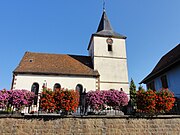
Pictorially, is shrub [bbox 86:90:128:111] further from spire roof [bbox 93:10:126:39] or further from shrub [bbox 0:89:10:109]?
spire roof [bbox 93:10:126:39]

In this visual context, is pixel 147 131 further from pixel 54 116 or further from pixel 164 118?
pixel 54 116

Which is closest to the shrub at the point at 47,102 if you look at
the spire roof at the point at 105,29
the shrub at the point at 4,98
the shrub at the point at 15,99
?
the shrub at the point at 15,99

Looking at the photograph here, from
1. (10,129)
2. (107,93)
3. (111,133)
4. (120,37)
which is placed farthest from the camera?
(120,37)

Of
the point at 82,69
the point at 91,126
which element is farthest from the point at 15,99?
the point at 82,69

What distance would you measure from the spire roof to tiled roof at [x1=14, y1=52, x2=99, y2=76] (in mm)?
4812

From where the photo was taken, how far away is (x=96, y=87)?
19.6m

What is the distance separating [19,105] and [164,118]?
897 cm

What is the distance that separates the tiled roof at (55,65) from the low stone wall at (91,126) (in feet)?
37.0

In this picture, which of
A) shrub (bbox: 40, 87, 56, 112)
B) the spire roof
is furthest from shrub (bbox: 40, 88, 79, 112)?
the spire roof

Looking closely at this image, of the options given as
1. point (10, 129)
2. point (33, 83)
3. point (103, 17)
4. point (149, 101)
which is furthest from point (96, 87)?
point (103, 17)

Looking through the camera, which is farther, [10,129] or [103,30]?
[103,30]

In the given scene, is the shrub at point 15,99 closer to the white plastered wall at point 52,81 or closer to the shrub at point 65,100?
the shrub at point 65,100

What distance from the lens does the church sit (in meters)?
18.4

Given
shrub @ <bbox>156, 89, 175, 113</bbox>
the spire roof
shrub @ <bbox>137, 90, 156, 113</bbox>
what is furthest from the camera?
the spire roof
